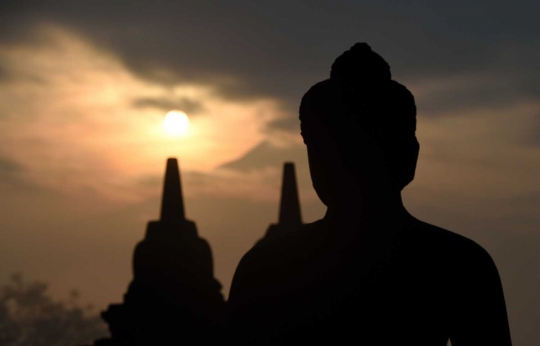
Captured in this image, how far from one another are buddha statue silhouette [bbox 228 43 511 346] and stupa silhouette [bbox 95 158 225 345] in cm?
2763

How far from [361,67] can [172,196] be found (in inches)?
1340

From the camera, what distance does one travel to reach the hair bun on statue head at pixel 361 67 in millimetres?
4859

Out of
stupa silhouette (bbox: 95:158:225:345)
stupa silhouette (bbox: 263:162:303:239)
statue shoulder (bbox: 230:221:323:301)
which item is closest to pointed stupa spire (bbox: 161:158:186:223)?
stupa silhouette (bbox: 95:158:225:345)

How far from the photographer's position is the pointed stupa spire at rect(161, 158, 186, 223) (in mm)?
38438

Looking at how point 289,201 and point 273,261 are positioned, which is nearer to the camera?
point 273,261

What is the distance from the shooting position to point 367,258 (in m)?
4.88

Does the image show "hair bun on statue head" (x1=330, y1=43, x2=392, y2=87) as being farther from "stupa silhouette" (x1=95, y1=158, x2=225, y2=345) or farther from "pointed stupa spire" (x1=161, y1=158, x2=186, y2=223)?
"pointed stupa spire" (x1=161, y1=158, x2=186, y2=223)

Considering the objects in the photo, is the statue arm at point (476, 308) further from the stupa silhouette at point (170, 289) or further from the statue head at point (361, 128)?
the stupa silhouette at point (170, 289)

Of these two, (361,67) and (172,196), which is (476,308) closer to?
(361,67)

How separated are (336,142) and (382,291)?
764mm

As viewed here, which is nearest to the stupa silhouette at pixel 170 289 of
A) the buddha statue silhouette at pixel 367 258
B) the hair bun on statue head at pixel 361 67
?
the buddha statue silhouette at pixel 367 258

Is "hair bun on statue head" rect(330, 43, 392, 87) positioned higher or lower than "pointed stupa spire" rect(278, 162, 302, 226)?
lower

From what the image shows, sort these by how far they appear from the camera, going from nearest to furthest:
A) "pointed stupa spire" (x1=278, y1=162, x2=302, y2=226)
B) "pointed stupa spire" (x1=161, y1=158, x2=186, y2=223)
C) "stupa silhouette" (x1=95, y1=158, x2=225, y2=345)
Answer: "stupa silhouette" (x1=95, y1=158, x2=225, y2=345) → "pointed stupa spire" (x1=161, y1=158, x2=186, y2=223) → "pointed stupa spire" (x1=278, y1=162, x2=302, y2=226)

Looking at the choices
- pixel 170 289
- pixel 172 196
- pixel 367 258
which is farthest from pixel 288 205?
pixel 367 258
